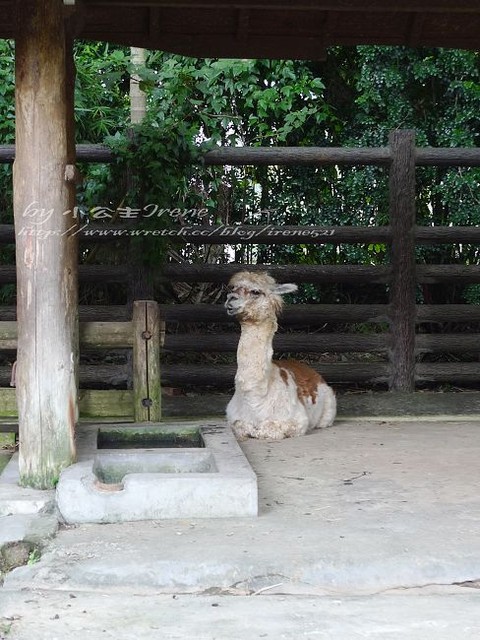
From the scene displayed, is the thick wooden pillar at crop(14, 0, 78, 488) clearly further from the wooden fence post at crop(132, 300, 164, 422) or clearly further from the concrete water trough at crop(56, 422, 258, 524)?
the wooden fence post at crop(132, 300, 164, 422)

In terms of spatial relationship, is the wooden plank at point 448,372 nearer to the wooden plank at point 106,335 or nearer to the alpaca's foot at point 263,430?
the alpaca's foot at point 263,430

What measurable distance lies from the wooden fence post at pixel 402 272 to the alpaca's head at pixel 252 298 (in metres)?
2.28

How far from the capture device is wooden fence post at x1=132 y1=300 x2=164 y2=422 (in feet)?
22.0

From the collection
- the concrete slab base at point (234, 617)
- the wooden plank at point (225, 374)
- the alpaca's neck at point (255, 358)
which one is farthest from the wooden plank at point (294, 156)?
the concrete slab base at point (234, 617)

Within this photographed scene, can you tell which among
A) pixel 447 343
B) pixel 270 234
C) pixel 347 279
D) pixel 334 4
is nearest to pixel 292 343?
pixel 347 279

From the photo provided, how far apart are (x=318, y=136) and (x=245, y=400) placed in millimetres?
5300

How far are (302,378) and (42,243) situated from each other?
313 cm

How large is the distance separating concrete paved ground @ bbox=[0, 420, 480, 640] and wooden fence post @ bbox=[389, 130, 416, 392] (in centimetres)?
388

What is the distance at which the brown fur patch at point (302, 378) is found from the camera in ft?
24.2

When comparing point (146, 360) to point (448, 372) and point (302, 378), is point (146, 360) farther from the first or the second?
point (448, 372)

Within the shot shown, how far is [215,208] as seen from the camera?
411 inches

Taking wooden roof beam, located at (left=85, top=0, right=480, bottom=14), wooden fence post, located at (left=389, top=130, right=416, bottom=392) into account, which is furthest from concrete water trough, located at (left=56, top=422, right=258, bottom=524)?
wooden fence post, located at (left=389, top=130, right=416, bottom=392)

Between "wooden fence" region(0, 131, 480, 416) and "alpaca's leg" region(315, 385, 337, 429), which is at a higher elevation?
"wooden fence" region(0, 131, 480, 416)

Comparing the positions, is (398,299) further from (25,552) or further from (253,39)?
(25,552)
